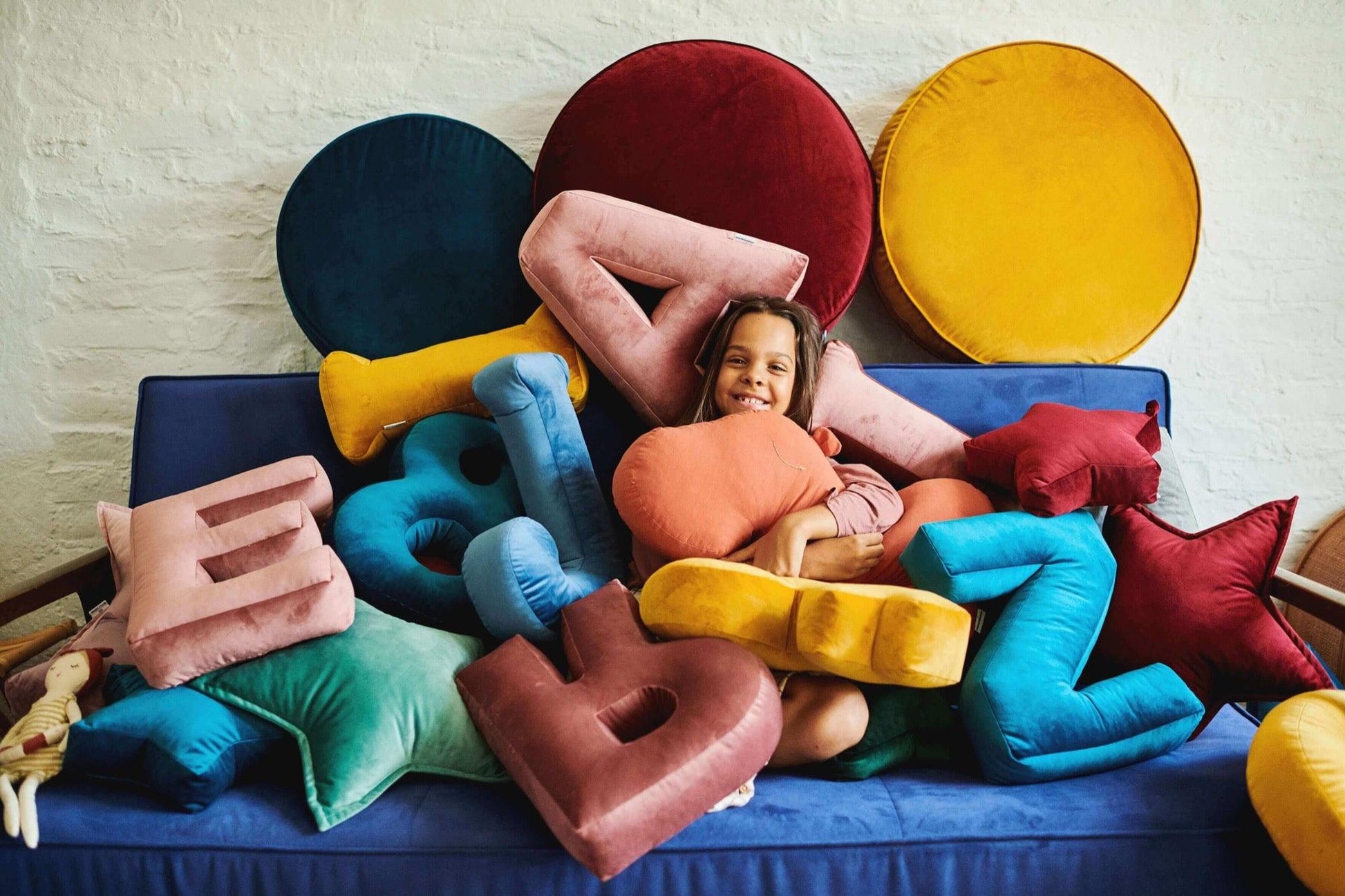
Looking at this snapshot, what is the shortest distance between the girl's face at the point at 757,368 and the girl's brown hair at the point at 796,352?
0.04 ft

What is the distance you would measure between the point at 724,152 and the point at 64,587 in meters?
1.58

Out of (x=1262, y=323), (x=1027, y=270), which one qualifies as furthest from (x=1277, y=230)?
(x=1027, y=270)

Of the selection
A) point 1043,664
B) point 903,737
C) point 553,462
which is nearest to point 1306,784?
point 1043,664

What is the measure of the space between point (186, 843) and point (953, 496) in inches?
51.6

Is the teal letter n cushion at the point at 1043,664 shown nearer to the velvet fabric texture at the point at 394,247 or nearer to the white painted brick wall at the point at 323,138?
the white painted brick wall at the point at 323,138

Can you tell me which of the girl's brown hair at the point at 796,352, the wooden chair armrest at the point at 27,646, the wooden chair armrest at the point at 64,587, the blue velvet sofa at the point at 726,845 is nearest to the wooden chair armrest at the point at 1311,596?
the blue velvet sofa at the point at 726,845

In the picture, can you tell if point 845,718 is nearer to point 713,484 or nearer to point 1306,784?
point 713,484

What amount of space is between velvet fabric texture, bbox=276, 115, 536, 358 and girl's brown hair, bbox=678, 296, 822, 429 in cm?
48

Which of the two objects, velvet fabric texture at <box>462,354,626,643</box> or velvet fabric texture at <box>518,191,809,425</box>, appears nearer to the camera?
velvet fabric texture at <box>462,354,626,643</box>

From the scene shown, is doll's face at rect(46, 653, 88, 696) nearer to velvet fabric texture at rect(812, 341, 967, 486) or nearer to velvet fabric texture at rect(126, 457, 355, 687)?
velvet fabric texture at rect(126, 457, 355, 687)

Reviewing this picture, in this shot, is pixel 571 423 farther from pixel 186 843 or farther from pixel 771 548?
pixel 186 843


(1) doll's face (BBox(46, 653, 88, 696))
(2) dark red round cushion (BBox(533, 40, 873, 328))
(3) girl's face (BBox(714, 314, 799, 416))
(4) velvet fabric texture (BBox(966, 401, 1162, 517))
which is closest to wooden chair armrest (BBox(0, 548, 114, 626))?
(1) doll's face (BBox(46, 653, 88, 696))

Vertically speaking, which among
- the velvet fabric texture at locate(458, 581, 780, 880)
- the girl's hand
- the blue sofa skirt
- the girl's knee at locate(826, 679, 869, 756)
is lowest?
the blue sofa skirt

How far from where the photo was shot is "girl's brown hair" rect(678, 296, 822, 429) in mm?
1749
